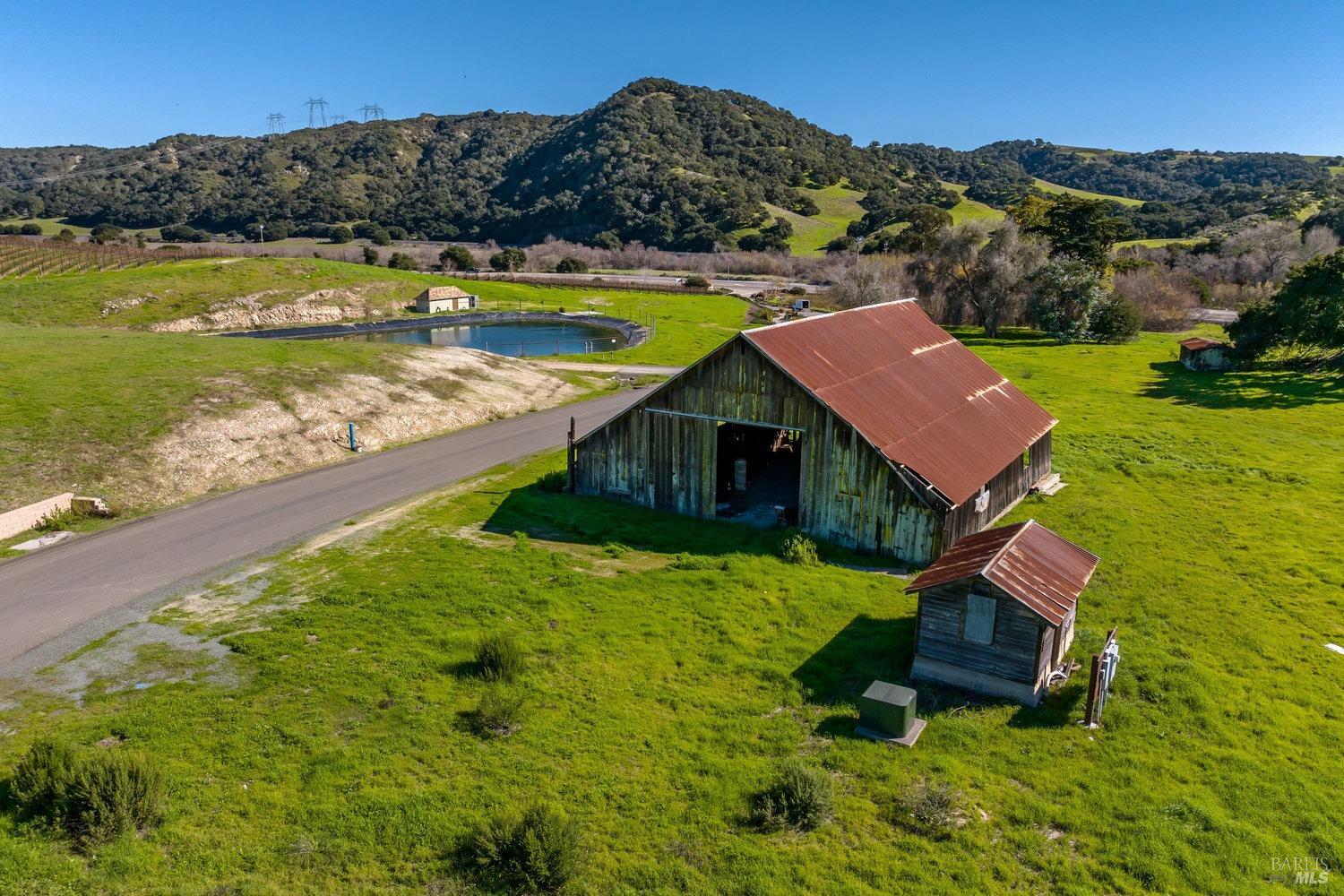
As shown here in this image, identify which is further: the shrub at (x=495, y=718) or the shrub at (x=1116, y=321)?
the shrub at (x=1116, y=321)

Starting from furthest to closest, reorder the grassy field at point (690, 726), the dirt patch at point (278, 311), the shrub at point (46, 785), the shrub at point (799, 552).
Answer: the dirt patch at point (278, 311), the shrub at point (799, 552), the shrub at point (46, 785), the grassy field at point (690, 726)

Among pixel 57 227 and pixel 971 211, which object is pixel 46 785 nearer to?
pixel 971 211

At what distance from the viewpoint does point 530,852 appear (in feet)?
37.6

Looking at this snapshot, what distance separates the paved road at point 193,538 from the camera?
19984mm

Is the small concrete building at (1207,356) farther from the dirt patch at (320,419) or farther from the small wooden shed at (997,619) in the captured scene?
the small wooden shed at (997,619)

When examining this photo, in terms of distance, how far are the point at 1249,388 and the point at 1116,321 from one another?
69.4 feet

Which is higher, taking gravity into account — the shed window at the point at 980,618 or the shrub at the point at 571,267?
the shrub at the point at 571,267

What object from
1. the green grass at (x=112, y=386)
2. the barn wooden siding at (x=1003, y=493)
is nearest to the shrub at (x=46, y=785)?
the green grass at (x=112, y=386)

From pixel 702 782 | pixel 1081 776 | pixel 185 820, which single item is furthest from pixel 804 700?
pixel 185 820

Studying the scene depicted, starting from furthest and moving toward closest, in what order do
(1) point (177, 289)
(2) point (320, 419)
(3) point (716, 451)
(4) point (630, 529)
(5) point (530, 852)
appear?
(1) point (177, 289) → (2) point (320, 419) → (3) point (716, 451) → (4) point (630, 529) → (5) point (530, 852)

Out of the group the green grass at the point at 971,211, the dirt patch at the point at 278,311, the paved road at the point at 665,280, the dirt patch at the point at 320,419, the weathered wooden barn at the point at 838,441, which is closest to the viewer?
the weathered wooden barn at the point at 838,441

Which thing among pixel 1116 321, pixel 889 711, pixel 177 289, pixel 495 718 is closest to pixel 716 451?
pixel 889 711

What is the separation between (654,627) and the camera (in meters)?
19.5

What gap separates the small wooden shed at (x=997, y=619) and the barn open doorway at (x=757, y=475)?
893 cm
